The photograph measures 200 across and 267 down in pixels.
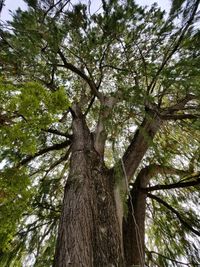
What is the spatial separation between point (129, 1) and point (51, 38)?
1119 mm

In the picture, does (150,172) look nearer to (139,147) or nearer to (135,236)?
(139,147)

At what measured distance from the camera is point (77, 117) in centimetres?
376

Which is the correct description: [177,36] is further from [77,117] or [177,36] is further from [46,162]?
[46,162]

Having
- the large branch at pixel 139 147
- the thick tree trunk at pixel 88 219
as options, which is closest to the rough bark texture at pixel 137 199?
the large branch at pixel 139 147

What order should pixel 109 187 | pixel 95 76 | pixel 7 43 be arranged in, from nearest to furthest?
pixel 109 187 < pixel 7 43 < pixel 95 76

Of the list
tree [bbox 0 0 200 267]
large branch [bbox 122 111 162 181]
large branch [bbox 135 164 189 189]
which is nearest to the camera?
tree [bbox 0 0 200 267]

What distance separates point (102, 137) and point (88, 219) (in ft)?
4.28

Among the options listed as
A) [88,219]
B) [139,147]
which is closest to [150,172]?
[139,147]

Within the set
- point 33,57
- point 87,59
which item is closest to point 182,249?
point 87,59

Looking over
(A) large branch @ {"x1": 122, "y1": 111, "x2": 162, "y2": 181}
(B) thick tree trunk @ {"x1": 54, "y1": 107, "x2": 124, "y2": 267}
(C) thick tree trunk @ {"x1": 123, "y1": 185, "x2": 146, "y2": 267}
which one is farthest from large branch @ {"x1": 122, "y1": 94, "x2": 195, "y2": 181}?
(C) thick tree trunk @ {"x1": 123, "y1": 185, "x2": 146, "y2": 267}

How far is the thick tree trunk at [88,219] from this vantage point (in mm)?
1862

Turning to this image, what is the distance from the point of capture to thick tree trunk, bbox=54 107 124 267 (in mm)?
1862

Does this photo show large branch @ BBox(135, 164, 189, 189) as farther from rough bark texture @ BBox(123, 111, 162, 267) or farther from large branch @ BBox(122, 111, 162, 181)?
large branch @ BBox(122, 111, 162, 181)

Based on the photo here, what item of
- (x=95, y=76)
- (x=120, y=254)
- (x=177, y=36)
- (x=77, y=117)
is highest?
(x=95, y=76)
